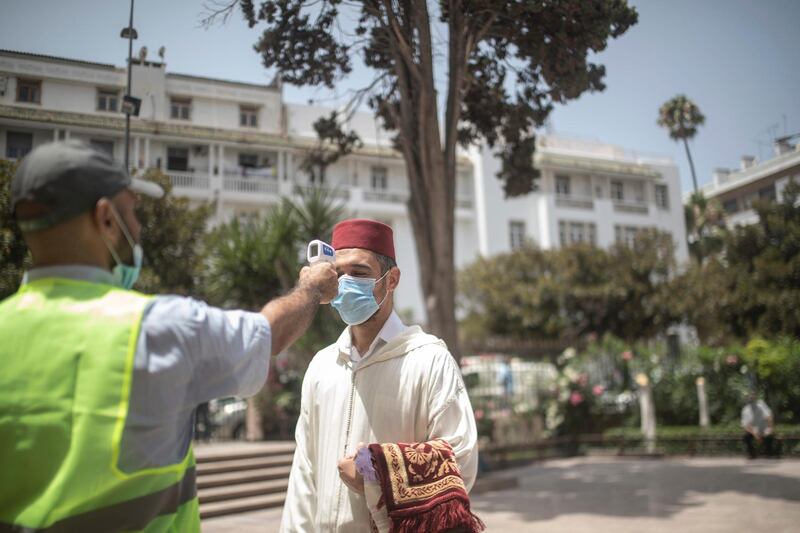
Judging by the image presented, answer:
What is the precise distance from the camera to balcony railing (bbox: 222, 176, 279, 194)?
61.2 feet

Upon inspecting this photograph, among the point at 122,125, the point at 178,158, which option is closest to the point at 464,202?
the point at 178,158

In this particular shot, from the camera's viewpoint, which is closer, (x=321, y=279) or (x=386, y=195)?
(x=321, y=279)

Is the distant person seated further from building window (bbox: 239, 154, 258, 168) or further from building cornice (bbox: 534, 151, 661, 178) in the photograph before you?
building cornice (bbox: 534, 151, 661, 178)

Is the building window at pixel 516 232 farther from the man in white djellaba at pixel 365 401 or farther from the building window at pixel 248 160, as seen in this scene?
the man in white djellaba at pixel 365 401

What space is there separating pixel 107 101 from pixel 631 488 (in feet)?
28.5

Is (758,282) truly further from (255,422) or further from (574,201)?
(574,201)

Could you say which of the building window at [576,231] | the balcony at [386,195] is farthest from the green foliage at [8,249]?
the building window at [576,231]

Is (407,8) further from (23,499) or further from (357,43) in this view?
(23,499)

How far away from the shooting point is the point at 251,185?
1989cm

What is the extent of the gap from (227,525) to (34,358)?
279 inches

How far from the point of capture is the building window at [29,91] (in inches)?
197

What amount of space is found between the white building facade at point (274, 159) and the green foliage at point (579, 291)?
296cm

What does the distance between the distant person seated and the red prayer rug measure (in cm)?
1188

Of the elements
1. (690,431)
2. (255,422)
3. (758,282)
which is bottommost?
(690,431)
